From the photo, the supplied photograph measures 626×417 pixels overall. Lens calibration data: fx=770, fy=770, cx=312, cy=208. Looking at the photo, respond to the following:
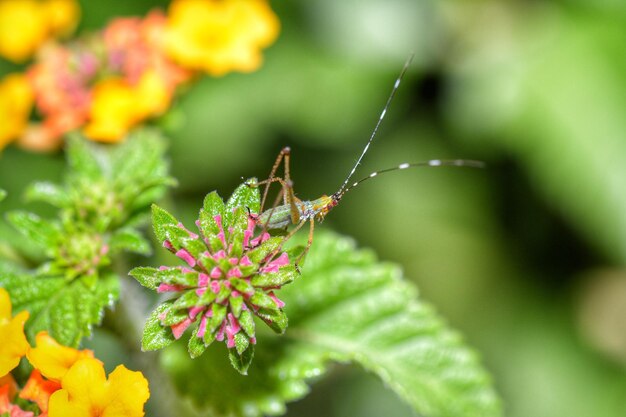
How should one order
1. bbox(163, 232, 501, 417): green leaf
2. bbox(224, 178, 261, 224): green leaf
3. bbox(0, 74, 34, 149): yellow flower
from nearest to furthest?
bbox(224, 178, 261, 224): green leaf < bbox(163, 232, 501, 417): green leaf < bbox(0, 74, 34, 149): yellow flower

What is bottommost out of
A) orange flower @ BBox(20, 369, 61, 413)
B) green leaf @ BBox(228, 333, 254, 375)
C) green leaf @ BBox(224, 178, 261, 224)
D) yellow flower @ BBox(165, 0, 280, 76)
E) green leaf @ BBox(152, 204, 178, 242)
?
orange flower @ BBox(20, 369, 61, 413)

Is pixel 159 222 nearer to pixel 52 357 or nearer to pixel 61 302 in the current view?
pixel 52 357

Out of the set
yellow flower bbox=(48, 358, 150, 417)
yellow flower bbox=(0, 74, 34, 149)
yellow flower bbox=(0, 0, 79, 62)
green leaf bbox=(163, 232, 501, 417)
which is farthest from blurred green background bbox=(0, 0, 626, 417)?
yellow flower bbox=(48, 358, 150, 417)

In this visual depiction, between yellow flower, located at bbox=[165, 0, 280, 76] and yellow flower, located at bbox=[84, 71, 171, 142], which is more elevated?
yellow flower, located at bbox=[165, 0, 280, 76]

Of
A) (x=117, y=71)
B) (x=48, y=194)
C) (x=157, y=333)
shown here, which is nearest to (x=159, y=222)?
(x=157, y=333)

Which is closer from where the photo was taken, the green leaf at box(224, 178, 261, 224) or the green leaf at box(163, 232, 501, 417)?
the green leaf at box(224, 178, 261, 224)

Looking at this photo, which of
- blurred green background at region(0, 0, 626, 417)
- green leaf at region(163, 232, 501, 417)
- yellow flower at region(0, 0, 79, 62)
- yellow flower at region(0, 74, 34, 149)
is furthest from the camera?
blurred green background at region(0, 0, 626, 417)

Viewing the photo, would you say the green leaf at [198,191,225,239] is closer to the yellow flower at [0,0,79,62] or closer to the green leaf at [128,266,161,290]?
the green leaf at [128,266,161,290]

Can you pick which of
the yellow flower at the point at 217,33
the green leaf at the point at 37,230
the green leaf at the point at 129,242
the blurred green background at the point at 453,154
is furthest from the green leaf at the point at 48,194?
the blurred green background at the point at 453,154
